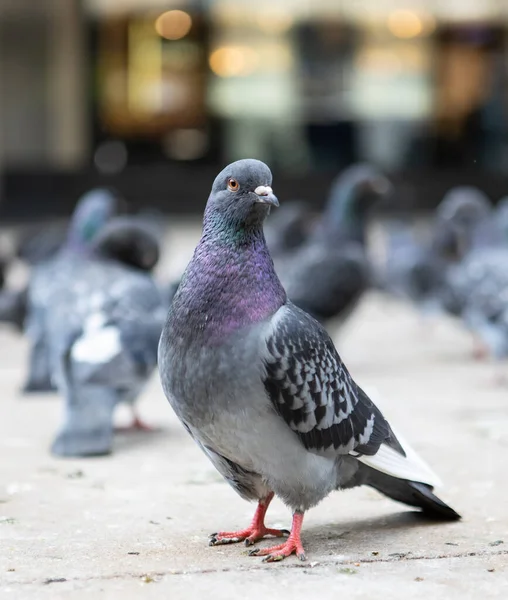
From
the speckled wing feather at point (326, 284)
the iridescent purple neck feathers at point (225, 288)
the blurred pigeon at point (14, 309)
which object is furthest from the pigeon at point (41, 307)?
the iridescent purple neck feathers at point (225, 288)

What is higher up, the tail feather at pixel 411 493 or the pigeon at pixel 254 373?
the pigeon at pixel 254 373

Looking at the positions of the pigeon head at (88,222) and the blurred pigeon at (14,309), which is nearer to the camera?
the blurred pigeon at (14,309)

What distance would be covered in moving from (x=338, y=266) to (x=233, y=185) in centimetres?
385

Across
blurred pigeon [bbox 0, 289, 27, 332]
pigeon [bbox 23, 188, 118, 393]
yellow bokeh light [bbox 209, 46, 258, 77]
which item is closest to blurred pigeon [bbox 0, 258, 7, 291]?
pigeon [bbox 23, 188, 118, 393]

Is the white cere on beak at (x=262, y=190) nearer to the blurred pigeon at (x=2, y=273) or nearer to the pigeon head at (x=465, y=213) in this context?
the blurred pigeon at (x=2, y=273)

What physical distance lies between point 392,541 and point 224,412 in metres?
0.84

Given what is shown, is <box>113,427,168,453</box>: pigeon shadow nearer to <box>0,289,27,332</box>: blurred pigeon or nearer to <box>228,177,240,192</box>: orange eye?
<box>0,289,27,332</box>: blurred pigeon

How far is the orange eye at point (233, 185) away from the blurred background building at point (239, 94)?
15.4 meters

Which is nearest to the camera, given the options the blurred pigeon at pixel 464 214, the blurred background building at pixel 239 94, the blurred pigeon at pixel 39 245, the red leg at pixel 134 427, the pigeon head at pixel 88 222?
the red leg at pixel 134 427

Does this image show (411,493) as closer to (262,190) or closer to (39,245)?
(262,190)

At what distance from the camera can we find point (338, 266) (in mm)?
7637

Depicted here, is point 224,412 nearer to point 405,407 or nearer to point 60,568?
point 60,568

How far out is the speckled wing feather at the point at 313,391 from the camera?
374cm

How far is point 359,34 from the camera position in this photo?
1920cm
